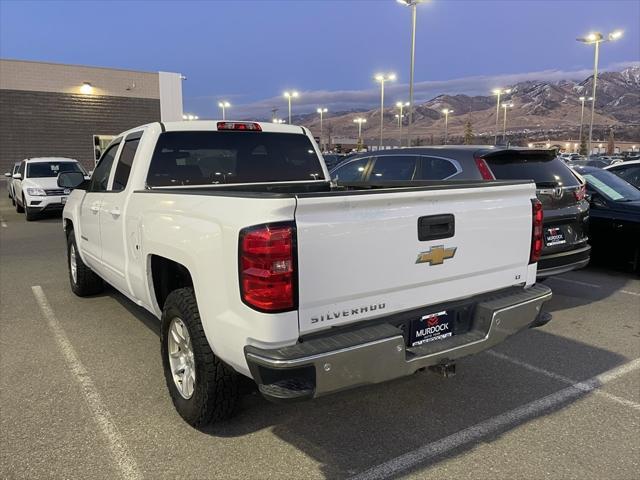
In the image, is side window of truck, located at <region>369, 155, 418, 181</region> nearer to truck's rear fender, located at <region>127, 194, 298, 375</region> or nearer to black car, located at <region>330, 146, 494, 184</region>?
black car, located at <region>330, 146, 494, 184</region>

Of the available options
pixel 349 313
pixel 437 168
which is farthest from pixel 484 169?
pixel 349 313

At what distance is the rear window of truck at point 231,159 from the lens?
423cm

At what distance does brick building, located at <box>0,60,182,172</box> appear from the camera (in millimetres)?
28016

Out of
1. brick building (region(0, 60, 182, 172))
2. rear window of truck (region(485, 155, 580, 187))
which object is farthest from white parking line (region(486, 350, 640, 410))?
brick building (region(0, 60, 182, 172))

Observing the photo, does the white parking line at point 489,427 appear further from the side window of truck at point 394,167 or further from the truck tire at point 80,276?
the truck tire at point 80,276

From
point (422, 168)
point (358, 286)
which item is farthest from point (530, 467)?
point (422, 168)

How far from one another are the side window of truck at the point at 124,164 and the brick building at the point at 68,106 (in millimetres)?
27217

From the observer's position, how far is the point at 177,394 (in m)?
3.44

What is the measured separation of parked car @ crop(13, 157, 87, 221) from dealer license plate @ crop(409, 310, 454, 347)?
44.0 ft

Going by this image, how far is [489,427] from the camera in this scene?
11.0ft

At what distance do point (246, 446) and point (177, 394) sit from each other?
2.06 feet

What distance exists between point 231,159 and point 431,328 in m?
2.38

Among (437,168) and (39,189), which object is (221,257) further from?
(39,189)

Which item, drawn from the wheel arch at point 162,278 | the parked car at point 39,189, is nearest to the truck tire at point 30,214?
the parked car at point 39,189
